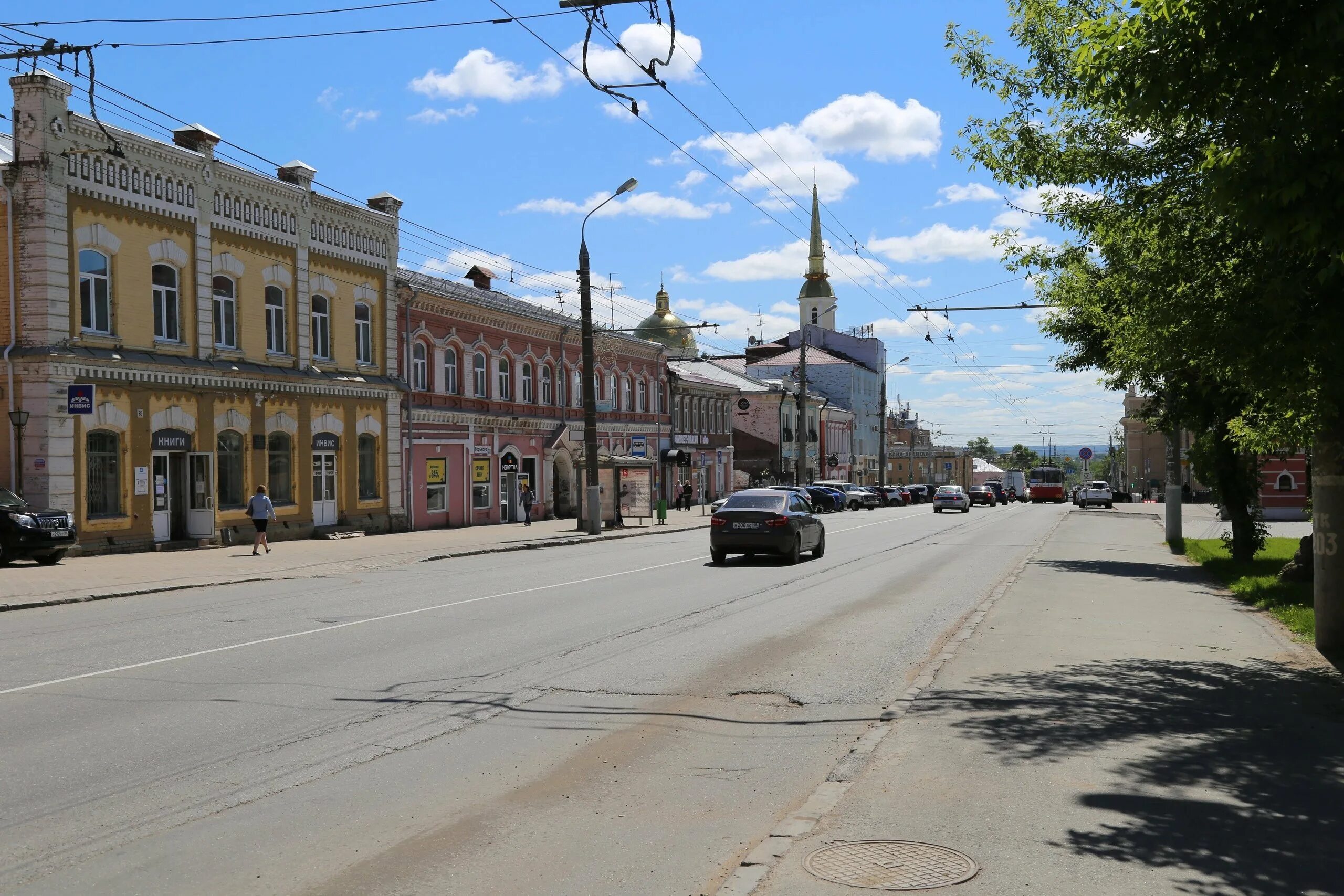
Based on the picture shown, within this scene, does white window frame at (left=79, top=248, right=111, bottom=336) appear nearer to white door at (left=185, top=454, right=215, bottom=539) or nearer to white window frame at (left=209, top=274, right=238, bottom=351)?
white window frame at (left=209, top=274, right=238, bottom=351)

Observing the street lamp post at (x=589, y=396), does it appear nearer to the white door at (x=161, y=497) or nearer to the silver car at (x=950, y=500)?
the white door at (x=161, y=497)

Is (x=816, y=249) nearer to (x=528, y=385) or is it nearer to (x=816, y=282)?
(x=816, y=282)

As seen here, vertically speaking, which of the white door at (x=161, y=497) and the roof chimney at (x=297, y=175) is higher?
the roof chimney at (x=297, y=175)

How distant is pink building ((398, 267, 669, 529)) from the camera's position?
3978 centimetres

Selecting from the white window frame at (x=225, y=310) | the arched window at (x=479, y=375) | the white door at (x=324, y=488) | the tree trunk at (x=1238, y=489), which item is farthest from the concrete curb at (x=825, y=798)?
the arched window at (x=479, y=375)

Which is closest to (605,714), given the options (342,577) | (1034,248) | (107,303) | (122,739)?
(122,739)

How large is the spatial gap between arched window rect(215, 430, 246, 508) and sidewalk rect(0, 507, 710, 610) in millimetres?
1277

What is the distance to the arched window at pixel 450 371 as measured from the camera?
136 ft

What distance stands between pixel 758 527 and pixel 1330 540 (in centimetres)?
1286

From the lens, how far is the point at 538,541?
31.6 m

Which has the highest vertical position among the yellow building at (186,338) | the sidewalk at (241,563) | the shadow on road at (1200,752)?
the yellow building at (186,338)

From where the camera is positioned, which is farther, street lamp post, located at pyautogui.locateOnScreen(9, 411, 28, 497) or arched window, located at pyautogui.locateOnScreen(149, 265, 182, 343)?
arched window, located at pyautogui.locateOnScreen(149, 265, 182, 343)

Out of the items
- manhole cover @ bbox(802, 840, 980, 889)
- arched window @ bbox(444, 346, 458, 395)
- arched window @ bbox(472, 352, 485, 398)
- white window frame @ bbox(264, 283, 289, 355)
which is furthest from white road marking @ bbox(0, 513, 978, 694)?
arched window @ bbox(472, 352, 485, 398)

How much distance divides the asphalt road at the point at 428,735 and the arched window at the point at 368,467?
20113mm
